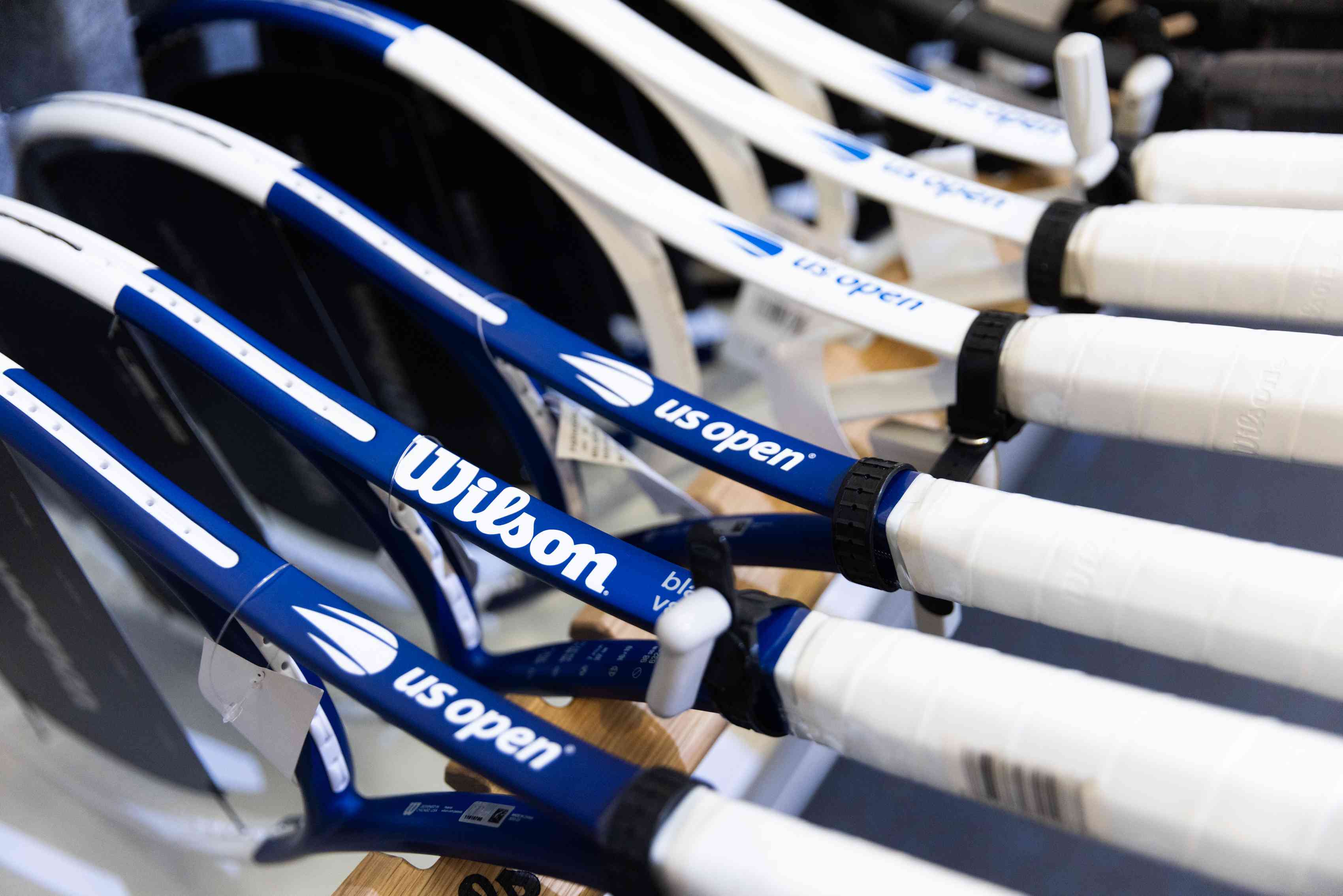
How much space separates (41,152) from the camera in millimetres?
1070

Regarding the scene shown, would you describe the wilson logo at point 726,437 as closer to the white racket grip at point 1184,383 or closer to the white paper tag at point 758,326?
the white racket grip at point 1184,383

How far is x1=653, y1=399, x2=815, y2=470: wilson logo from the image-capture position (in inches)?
30.0

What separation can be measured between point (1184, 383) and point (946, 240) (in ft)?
1.46

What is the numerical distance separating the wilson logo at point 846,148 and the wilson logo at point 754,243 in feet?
0.51

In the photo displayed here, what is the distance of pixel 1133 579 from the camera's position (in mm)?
628

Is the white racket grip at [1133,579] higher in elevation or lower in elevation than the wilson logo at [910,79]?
lower

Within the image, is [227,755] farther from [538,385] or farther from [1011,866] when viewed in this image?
[1011,866]

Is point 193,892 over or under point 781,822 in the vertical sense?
under

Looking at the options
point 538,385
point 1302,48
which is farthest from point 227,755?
point 1302,48

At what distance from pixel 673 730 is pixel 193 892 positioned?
45 cm

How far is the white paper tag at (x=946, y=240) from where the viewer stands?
1145 mm

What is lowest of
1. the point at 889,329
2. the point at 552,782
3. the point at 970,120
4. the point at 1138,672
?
the point at 1138,672

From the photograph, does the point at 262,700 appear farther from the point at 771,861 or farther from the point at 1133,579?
the point at 1133,579

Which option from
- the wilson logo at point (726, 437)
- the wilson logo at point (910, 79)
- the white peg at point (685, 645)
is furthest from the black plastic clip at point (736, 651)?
the wilson logo at point (910, 79)
